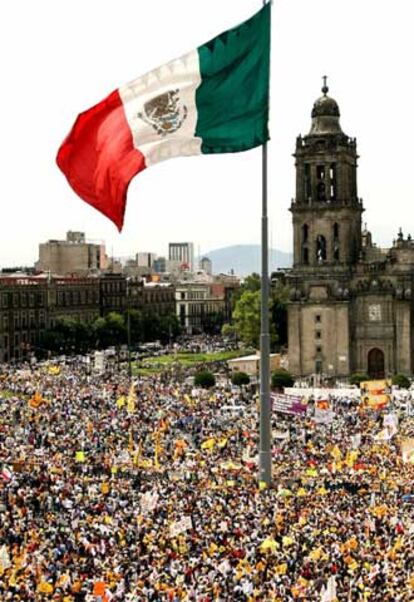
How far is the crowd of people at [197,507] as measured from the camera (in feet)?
73.6

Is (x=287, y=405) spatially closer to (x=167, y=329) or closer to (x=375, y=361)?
(x=375, y=361)

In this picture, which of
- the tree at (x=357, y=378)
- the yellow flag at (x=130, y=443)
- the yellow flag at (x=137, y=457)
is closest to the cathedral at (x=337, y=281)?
the tree at (x=357, y=378)

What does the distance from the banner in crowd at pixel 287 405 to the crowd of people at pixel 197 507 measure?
2.24 ft

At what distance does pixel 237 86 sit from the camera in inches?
711

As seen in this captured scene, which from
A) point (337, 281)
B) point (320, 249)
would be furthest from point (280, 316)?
point (337, 281)

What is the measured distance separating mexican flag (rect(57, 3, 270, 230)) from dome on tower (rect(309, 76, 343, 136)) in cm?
6572

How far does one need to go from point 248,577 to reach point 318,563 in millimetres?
1860

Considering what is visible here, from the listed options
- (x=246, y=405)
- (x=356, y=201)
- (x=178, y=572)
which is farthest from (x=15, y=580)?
(x=356, y=201)

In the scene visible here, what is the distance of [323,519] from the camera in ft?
90.8

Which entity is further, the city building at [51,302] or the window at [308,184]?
the city building at [51,302]

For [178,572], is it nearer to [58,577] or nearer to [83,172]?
[58,577]

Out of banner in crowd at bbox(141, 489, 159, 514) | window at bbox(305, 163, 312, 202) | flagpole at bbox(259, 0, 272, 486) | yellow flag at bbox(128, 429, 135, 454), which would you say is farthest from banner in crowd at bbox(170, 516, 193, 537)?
window at bbox(305, 163, 312, 202)

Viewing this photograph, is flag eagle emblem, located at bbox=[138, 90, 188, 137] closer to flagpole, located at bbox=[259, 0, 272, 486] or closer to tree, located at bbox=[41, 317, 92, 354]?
flagpole, located at bbox=[259, 0, 272, 486]

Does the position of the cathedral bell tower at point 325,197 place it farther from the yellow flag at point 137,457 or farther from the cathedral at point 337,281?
the yellow flag at point 137,457
